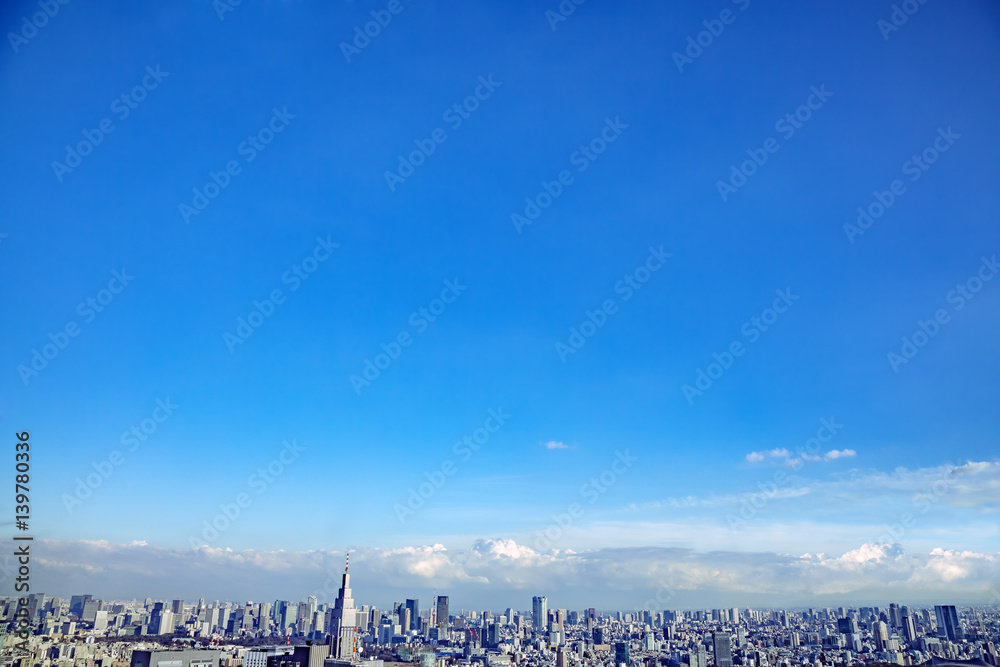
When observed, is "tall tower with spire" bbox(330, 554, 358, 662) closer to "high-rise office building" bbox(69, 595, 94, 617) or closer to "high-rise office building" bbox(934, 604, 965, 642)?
"high-rise office building" bbox(69, 595, 94, 617)

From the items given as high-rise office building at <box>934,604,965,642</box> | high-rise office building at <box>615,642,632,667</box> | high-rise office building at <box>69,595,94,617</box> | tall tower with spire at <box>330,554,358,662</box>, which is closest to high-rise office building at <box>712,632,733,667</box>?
high-rise office building at <box>615,642,632,667</box>

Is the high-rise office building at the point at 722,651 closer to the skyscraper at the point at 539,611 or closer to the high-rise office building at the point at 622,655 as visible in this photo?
the high-rise office building at the point at 622,655

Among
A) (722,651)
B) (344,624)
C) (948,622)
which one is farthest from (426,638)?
(948,622)

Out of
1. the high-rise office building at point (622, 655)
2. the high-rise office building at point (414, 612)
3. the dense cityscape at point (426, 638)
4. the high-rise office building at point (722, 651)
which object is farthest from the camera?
the high-rise office building at point (414, 612)

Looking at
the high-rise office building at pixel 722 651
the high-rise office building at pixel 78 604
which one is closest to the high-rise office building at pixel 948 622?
the high-rise office building at pixel 722 651

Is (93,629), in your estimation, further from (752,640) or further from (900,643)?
(900,643)

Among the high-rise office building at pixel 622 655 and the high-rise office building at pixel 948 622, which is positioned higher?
the high-rise office building at pixel 948 622
